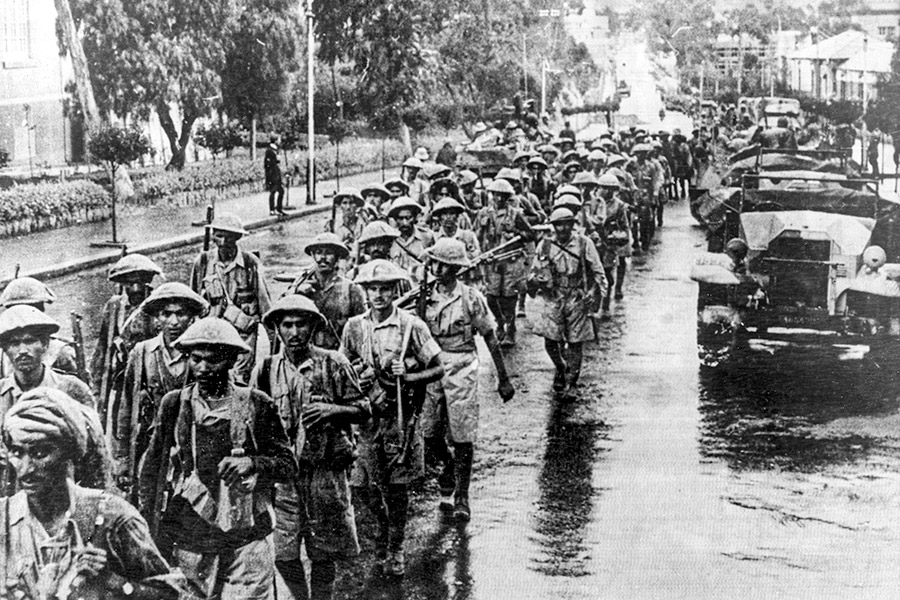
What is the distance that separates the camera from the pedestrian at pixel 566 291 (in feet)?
39.7

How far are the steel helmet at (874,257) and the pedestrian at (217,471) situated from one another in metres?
8.66

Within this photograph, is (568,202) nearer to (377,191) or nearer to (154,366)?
(377,191)

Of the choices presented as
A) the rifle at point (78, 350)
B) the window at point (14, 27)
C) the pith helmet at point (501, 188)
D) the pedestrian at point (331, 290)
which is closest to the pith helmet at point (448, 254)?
the pedestrian at point (331, 290)

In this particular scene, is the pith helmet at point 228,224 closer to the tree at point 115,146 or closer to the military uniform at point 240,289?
the military uniform at point 240,289

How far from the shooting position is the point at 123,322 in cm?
862

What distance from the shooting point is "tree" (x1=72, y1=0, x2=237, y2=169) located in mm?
29031

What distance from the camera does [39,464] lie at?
4305 millimetres

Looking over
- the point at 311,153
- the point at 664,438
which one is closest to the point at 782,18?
the point at 311,153

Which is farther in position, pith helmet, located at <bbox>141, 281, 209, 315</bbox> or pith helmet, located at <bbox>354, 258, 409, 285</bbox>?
pith helmet, located at <bbox>354, 258, 409, 285</bbox>

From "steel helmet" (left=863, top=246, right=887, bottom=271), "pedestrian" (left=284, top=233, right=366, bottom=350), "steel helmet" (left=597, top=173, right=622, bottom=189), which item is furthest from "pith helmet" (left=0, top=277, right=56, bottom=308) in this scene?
"steel helmet" (left=597, top=173, right=622, bottom=189)

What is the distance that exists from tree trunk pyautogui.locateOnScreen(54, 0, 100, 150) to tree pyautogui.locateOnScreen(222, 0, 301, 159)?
15.7 ft

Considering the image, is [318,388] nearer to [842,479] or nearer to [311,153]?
[842,479]

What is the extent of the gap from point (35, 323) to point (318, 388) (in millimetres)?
1438

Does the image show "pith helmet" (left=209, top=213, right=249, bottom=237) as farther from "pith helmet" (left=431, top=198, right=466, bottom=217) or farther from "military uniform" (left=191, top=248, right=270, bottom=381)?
"pith helmet" (left=431, top=198, right=466, bottom=217)
